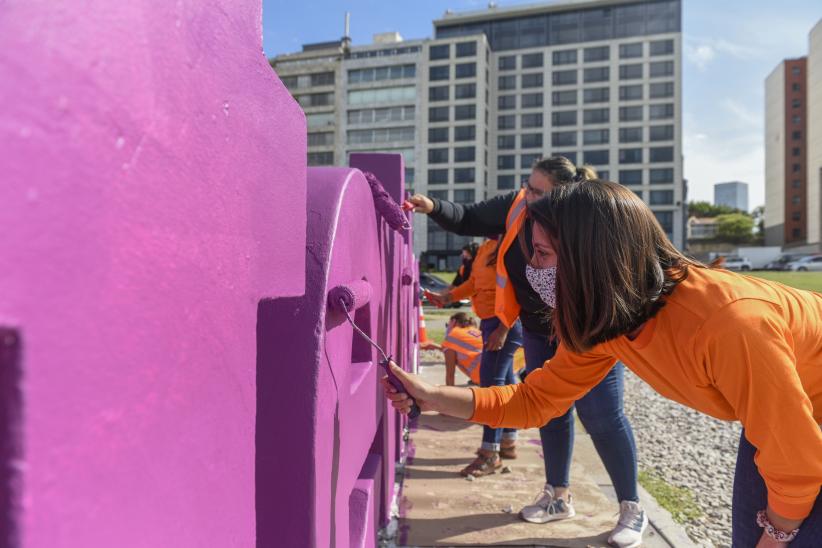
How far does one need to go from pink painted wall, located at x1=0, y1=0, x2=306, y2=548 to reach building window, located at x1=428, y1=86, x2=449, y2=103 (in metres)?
61.0

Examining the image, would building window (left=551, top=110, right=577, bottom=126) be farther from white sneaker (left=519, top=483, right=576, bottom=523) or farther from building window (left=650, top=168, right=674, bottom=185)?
white sneaker (left=519, top=483, right=576, bottom=523)

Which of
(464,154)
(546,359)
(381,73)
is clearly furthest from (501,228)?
(381,73)

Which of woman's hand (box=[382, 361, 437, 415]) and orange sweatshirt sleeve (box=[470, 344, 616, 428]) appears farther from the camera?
orange sweatshirt sleeve (box=[470, 344, 616, 428])

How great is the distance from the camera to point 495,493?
3.38 meters

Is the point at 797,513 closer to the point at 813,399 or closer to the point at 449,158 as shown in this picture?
the point at 813,399

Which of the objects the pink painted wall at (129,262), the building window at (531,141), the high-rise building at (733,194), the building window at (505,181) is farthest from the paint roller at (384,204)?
the high-rise building at (733,194)

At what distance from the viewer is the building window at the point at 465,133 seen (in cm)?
5828

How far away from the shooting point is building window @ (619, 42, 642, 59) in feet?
191

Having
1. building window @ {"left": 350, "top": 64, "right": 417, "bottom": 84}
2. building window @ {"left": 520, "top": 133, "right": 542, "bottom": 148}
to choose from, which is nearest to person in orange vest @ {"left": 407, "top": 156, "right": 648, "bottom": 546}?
building window @ {"left": 520, "top": 133, "right": 542, "bottom": 148}

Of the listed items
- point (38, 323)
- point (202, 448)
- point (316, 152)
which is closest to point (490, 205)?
point (202, 448)

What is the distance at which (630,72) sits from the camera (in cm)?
5850

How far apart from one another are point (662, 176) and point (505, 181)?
15.2 m

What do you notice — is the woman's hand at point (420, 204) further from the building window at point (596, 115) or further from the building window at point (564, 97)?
the building window at point (564, 97)

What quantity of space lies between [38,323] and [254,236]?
554mm
